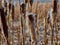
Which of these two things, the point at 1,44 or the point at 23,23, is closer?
the point at 23,23

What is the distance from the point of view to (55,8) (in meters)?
0.77

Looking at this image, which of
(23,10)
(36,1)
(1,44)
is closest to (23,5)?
(23,10)

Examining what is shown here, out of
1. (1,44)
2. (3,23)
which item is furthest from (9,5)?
(1,44)

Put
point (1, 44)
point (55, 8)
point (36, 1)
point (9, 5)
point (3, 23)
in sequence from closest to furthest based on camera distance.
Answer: point (3, 23)
point (55, 8)
point (9, 5)
point (36, 1)
point (1, 44)

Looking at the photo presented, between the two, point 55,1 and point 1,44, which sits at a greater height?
point 55,1

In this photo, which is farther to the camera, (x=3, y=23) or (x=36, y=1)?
(x=36, y=1)

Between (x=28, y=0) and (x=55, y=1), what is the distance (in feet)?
0.41

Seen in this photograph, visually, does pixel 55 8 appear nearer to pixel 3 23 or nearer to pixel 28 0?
pixel 28 0

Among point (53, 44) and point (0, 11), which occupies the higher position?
point (0, 11)

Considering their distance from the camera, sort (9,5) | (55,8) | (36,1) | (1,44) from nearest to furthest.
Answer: (55,8)
(9,5)
(36,1)
(1,44)

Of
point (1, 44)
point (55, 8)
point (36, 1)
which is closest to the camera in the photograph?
point (55, 8)

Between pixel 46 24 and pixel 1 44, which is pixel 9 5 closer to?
pixel 46 24

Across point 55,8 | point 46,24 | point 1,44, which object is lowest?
point 1,44

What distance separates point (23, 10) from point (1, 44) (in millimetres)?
496
